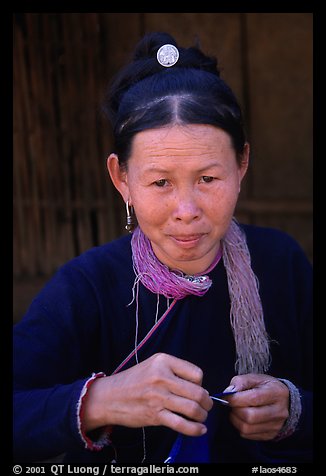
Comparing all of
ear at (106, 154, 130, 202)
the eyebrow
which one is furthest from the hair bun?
the eyebrow

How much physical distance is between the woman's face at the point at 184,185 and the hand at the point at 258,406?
452 millimetres

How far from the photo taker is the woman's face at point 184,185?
76.6 inches

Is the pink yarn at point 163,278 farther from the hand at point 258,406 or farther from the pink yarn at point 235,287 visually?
the hand at point 258,406

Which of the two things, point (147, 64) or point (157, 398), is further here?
point (147, 64)

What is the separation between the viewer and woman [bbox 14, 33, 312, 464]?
191 cm

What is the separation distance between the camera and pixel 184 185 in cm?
195

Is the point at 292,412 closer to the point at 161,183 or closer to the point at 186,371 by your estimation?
the point at 186,371

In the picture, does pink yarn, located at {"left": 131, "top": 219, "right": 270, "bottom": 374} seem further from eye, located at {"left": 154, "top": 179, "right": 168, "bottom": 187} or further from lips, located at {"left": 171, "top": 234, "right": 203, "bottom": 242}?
eye, located at {"left": 154, "top": 179, "right": 168, "bottom": 187}

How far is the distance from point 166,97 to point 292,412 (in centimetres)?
111

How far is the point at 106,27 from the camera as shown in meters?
4.30

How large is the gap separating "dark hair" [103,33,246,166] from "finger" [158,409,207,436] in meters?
0.83

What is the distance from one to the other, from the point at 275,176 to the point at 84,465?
8.77ft

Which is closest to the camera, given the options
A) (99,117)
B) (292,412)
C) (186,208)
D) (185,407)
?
(185,407)

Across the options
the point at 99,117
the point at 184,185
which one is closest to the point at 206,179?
the point at 184,185
